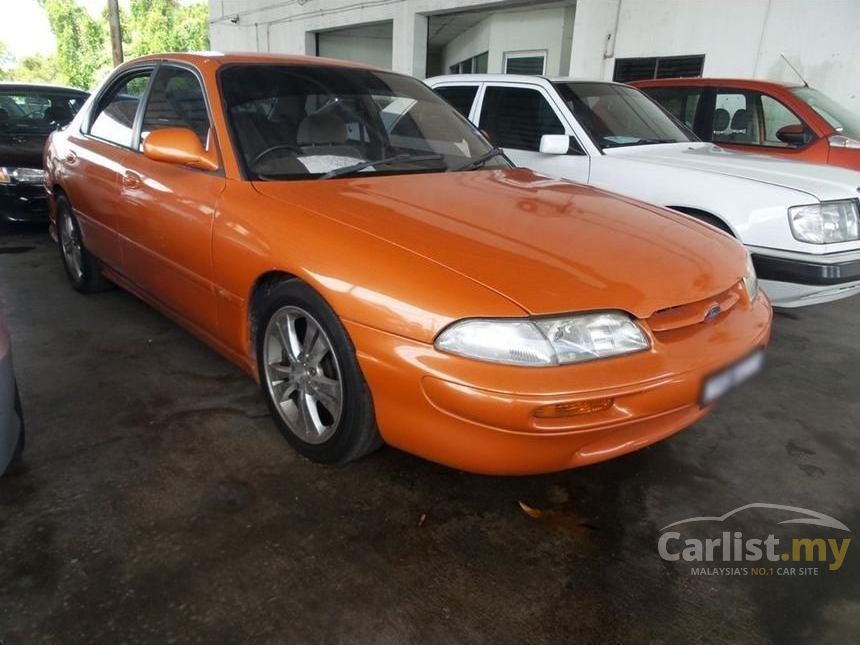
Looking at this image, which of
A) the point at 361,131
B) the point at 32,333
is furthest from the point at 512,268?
the point at 32,333

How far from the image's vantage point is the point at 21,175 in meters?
5.42

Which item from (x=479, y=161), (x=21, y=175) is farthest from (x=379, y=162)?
(x=21, y=175)

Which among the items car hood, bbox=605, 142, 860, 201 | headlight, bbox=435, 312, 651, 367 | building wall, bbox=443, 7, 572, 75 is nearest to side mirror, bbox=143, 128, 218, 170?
headlight, bbox=435, 312, 651, 367

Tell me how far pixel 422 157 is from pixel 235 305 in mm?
1108

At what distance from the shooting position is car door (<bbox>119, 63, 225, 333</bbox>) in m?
2.63

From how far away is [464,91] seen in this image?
4.98m

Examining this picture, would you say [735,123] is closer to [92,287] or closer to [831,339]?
[831,339]

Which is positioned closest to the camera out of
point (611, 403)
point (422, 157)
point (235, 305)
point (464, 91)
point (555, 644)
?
point (555, 644)

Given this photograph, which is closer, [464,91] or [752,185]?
[752,185]

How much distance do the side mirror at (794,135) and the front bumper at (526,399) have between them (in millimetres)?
4163

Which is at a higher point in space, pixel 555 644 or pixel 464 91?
pixel 464 91

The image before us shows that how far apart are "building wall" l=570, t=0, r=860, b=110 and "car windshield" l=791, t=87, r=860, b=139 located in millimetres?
1941

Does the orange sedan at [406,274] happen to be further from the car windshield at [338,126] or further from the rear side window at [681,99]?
the rear side window at [681,99]

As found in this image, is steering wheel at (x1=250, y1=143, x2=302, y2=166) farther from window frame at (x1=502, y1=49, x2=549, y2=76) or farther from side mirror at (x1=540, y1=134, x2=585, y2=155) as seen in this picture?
window frame at (x1=502, y1=49, x2=549, y2=76)
